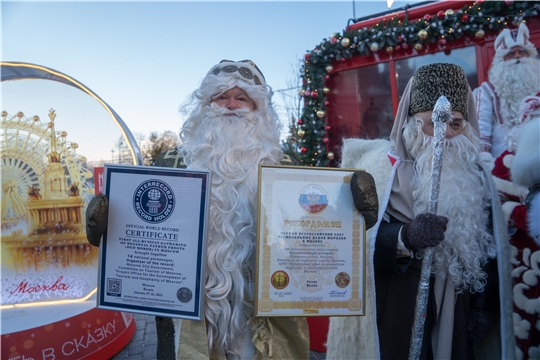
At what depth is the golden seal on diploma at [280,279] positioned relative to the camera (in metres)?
2.01

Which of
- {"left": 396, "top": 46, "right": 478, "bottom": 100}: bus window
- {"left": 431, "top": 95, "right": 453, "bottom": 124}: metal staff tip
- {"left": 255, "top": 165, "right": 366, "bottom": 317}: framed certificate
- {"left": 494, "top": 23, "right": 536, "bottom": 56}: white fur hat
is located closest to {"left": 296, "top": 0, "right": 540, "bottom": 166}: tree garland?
{"left": 396, "top": 46, "right": 478, "bottom": 100}: bus window

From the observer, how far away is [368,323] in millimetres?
2697

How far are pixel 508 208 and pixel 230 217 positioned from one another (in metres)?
1.87

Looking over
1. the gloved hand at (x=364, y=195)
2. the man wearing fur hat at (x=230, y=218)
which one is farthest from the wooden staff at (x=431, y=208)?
the man wearing fur hat at (x=230, y=218)

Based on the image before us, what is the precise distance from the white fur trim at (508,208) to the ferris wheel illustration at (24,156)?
12.3 feet

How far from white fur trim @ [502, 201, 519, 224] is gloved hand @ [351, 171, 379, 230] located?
1.19m

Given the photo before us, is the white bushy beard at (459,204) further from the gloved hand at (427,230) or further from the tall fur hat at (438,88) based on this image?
the gloved hand at (427,230)

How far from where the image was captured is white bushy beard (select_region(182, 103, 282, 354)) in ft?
7.06

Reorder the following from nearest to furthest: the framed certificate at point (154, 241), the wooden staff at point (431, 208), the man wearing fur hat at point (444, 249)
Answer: the framed certificate at point (154, 241) → the wooden staff at point (431, 208) → the man wearing fur hat at point (444, 249)

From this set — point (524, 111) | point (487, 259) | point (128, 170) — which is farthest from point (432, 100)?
point (128, 170)

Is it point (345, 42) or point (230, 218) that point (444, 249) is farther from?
point (345, 42)

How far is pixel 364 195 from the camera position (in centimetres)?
205

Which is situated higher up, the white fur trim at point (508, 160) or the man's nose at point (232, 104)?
the man's nose at point (232, 104)

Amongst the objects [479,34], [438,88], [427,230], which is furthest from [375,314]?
[479,34]
